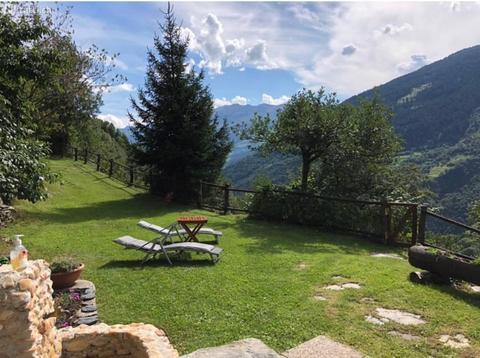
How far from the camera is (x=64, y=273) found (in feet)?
21.0

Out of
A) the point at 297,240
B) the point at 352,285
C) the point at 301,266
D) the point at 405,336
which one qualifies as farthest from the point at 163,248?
the point at 405,336

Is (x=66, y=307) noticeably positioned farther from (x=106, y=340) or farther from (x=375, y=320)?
(x=375, y=320)

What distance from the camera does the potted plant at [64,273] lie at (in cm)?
634

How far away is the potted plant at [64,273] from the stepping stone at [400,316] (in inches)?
179

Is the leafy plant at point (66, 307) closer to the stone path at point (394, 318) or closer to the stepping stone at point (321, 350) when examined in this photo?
the stepping stone at point (321, 350)

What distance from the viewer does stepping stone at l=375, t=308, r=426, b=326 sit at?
17.4ft

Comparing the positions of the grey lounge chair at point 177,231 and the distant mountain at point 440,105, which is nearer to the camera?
the grey lounge chair at point 177,231

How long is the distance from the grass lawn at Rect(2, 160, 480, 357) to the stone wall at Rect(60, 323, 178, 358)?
38cm

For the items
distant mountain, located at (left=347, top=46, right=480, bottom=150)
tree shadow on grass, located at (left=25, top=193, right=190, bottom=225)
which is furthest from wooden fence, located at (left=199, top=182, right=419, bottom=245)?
distant mountain, located at (left=347, top=46, right=480, bottom=150)

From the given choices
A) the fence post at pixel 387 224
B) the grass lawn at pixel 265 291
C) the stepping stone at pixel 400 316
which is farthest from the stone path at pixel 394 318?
the fence post at pixel 387 224

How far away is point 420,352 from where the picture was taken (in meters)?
4.50

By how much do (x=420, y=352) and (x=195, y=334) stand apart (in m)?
2.55

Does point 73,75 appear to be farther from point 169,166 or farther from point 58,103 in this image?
point 169,166

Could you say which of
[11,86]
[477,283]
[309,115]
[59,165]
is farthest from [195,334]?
[59,165]
